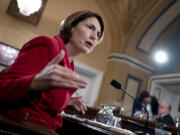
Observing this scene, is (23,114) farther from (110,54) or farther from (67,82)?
(110,54)

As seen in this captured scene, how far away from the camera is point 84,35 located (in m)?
1.25

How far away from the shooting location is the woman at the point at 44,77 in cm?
69

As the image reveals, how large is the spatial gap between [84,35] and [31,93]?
624 mm

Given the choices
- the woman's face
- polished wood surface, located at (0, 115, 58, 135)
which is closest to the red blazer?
polished wood surface, located at (0, 115, 58, 135)

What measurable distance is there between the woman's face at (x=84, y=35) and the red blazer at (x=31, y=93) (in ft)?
0.74

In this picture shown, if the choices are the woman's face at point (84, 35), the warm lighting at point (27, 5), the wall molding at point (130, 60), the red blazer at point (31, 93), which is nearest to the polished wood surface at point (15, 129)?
the red blazer at point (31, 93)

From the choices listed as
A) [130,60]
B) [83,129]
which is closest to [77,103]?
[83,129]

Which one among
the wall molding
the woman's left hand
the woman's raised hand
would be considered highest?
the wall molding

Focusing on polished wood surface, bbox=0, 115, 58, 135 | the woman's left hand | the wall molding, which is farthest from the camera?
the wall molding

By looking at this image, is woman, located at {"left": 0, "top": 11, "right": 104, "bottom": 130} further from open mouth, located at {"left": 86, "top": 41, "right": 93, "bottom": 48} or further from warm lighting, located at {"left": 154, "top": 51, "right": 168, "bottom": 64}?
warm lighting, located at {"left": 154, "top": 51, "right": 168, "bottom": 64}

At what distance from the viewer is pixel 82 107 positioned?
1453 mm

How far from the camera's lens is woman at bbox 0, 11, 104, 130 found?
689mm

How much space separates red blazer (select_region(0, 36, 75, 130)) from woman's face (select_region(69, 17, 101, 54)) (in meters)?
0.23

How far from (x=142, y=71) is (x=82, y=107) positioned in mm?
5032
